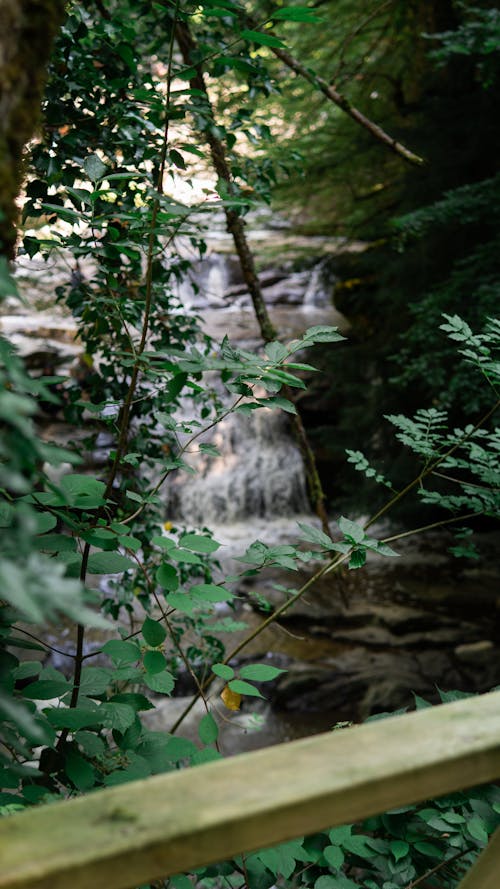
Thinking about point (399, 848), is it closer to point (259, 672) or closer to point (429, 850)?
point (429, 850)

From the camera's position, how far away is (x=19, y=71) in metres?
0.67

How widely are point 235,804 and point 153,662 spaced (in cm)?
57

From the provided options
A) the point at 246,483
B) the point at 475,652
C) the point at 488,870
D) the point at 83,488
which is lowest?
the point at 475,652

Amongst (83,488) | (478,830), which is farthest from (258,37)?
(478,830)

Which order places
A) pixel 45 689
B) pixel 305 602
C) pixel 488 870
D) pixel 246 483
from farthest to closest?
pixel 246 483 → pixel 305 602 → pixel 45 689 → pixel 488 870

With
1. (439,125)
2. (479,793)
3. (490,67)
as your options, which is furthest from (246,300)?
(479,793)

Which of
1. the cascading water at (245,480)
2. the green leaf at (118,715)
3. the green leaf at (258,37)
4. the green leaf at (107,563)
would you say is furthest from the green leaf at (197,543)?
the cascading water at (245,480)

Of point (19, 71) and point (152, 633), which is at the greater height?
point (19, 71)

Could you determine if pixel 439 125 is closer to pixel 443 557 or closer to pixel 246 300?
pixel 443 557

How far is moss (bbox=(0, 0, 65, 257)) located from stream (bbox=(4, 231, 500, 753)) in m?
1.28

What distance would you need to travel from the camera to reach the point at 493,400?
4.12 metres

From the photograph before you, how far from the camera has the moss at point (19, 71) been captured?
66cm

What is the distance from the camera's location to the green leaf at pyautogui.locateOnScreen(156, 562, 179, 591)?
112cm

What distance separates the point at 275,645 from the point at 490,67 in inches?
178
